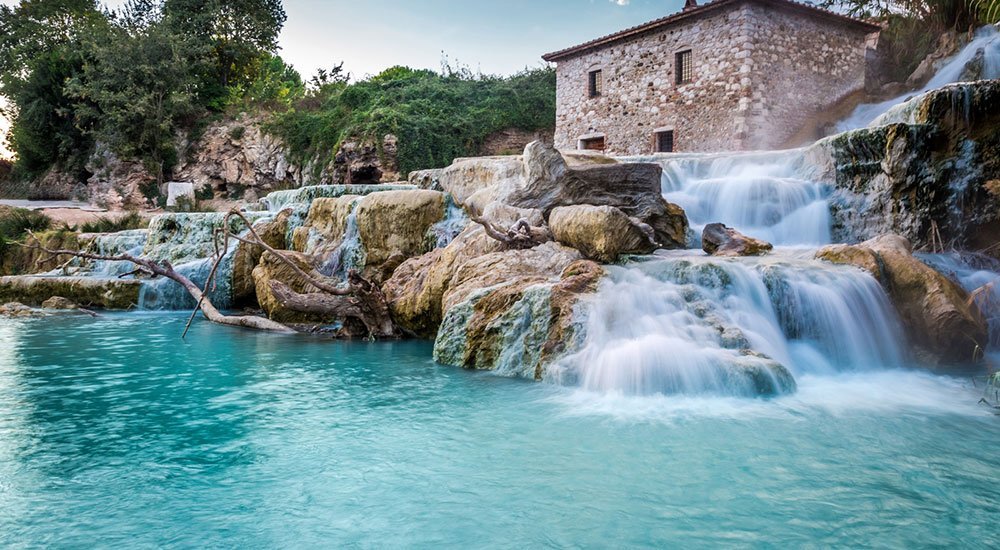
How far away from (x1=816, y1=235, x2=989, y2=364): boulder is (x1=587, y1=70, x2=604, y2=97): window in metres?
15.7

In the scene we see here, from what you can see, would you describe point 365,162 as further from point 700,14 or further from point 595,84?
point 700,14

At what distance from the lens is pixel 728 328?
6.38m

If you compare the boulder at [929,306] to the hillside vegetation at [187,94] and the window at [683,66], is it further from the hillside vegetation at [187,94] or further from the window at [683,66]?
the hillside vegetation at [187,94]

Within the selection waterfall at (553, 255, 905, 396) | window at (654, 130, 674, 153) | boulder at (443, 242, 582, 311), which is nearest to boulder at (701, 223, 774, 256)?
waterfall at (553, 255, 905, 396)

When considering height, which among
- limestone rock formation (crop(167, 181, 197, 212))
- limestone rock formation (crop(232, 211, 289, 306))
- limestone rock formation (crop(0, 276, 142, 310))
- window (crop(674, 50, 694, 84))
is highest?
window (crop(674, 50, 694, 84))

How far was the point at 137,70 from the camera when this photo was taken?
26.2 m

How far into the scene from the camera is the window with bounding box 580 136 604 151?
74.5ft

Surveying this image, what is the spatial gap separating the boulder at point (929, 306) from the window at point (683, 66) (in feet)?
43.4

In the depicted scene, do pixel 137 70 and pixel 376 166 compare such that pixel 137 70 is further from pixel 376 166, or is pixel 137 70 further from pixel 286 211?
pixel 286 211

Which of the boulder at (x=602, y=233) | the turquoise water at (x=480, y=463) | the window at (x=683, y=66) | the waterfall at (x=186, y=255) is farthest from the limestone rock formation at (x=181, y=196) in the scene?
the boulder at (x=602, y=233)

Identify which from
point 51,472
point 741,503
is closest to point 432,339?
point 51,472

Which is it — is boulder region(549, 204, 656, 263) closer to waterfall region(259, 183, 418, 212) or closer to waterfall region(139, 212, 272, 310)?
waterfall region(259, 183, 418, 212)

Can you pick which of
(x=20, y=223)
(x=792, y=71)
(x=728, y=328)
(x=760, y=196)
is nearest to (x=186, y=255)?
(x=20, y=223)

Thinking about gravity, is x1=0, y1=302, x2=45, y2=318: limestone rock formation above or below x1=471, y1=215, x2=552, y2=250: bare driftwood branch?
below
